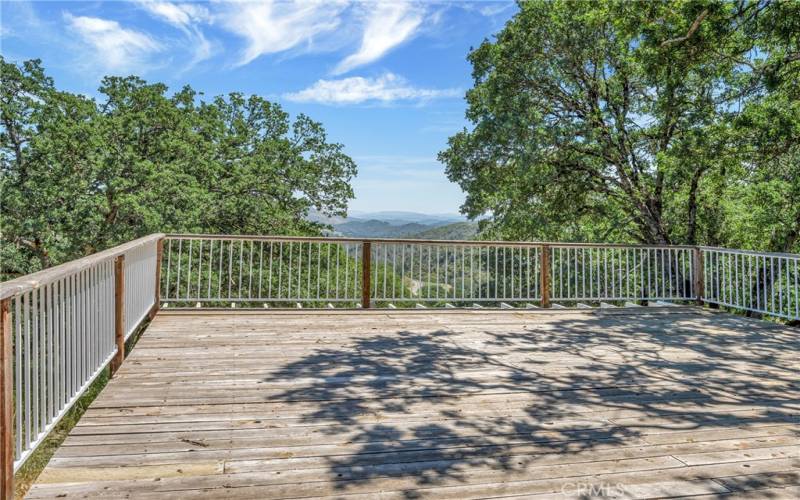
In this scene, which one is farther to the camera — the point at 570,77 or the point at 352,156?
the point at 352,156

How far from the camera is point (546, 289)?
6441 millimetres

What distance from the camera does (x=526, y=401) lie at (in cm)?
286

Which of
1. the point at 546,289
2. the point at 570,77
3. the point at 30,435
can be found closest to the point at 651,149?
the point at 570,77

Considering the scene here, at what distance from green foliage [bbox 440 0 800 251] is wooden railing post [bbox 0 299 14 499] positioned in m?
8.59

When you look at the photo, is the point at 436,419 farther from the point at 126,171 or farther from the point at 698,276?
the point at 126,171

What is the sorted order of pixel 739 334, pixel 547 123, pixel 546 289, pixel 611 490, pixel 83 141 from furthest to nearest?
pixel 83 141
pixel 547 123
pixel 546 289
pixel 739 334
pixel 611 490

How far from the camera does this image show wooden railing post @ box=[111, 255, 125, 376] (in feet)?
11.1

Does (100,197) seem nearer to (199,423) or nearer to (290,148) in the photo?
(290,148)

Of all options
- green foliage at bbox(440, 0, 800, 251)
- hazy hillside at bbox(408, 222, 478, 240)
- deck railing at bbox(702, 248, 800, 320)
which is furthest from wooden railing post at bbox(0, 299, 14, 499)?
green foliage at bbox(440, 0, 800, 251)

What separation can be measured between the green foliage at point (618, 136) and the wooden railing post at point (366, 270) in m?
5.28

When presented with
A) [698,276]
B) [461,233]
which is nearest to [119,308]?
[698,276]

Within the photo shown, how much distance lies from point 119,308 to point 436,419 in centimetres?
255

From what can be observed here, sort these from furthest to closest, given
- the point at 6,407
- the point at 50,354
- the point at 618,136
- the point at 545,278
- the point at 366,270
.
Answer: the point at 618,136 < the point at 545,278 < the point at 366,270 < the point at 50,354 < the point at 6,407

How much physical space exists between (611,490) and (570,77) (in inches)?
412
